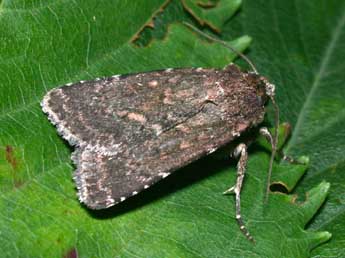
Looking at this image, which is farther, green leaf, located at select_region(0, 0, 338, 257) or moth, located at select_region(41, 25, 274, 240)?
moth, located at select_region(41, 25, 274, 240)

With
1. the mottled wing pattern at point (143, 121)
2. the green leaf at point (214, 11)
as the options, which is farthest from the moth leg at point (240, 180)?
the green leaf at point (214, 11)

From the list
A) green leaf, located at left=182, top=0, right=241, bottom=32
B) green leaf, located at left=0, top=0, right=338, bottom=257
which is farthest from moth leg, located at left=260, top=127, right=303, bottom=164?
green leaf, located at left=182, top=0, right=241, bottom=32

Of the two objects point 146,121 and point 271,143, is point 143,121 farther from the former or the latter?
point 271,143

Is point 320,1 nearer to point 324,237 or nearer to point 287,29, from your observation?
point 287,29

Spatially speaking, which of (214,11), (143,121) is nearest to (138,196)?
(143,121)

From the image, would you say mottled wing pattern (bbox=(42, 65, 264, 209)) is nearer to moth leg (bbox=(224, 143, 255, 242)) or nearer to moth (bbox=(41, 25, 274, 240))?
moth (bbox=(41, 25, 274, 240))

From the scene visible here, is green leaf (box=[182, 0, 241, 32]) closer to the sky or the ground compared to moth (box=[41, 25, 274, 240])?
closer to the sky

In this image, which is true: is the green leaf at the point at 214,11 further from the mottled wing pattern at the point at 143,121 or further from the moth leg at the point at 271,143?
the moth leg at the point at 271,143
